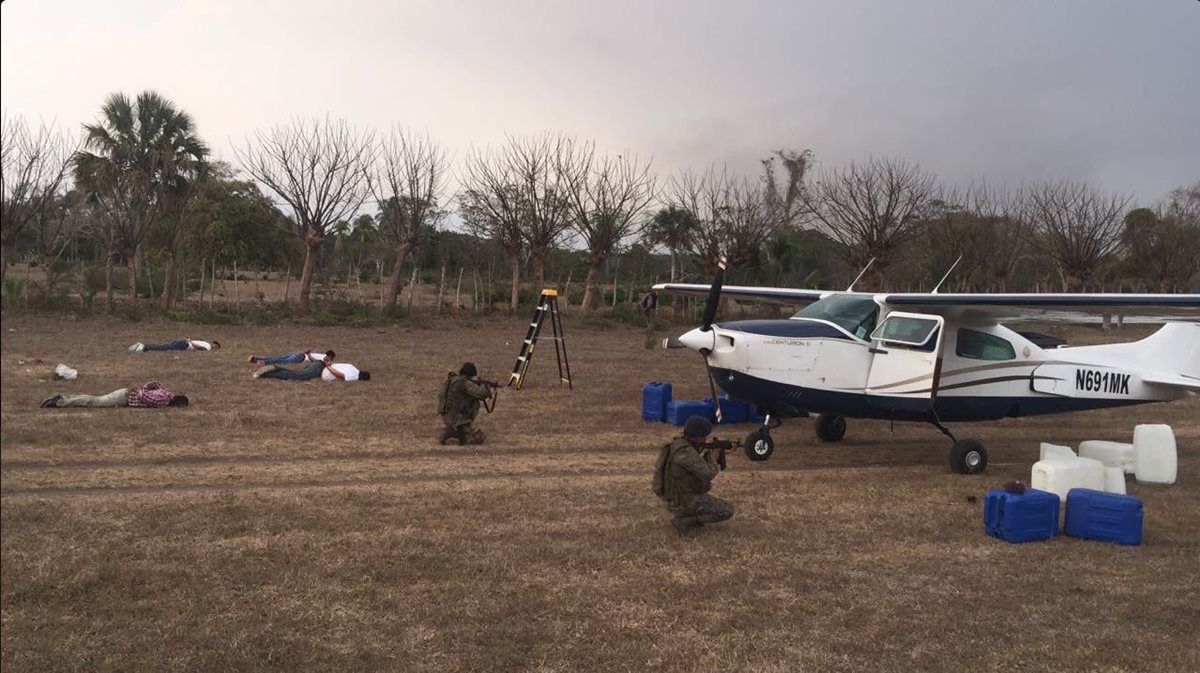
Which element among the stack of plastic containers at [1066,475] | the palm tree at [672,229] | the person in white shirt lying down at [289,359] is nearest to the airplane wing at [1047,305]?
the stack of plastic containers at [1066,475]

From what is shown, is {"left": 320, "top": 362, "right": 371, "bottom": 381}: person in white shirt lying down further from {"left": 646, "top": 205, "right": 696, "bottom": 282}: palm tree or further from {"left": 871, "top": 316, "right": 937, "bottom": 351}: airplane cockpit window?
{"left": 646, "top": 205, "right": 696, "bottom": 282}: palm tree

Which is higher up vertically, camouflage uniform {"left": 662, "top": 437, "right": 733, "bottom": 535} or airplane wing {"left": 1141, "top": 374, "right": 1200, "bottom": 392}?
airplane wing {"left": 1141, "top": 374, "right": 1200, "bottom": 392}

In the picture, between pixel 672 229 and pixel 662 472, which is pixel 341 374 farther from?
pixel 672 229

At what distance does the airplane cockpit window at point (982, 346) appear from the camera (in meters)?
10.5

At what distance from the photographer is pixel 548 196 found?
1303 inches

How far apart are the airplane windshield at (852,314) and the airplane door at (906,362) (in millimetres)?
163

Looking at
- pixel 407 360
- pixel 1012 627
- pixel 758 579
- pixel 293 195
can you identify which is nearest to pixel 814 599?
pixel 758 579

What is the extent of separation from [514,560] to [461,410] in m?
4.60

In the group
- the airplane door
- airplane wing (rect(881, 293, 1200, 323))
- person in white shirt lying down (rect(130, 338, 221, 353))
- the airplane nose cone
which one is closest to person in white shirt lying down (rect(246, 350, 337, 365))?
person in white shirt lying down (rect(130, 338, 221, 353))

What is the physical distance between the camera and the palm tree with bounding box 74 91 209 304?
764 cm

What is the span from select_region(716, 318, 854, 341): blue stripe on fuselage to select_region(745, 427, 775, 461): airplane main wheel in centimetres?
131

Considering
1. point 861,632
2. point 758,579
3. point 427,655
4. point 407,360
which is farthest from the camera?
point 407,360

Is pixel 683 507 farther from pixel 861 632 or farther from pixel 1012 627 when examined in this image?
pixel 1012 627

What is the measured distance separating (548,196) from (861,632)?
2937cm
